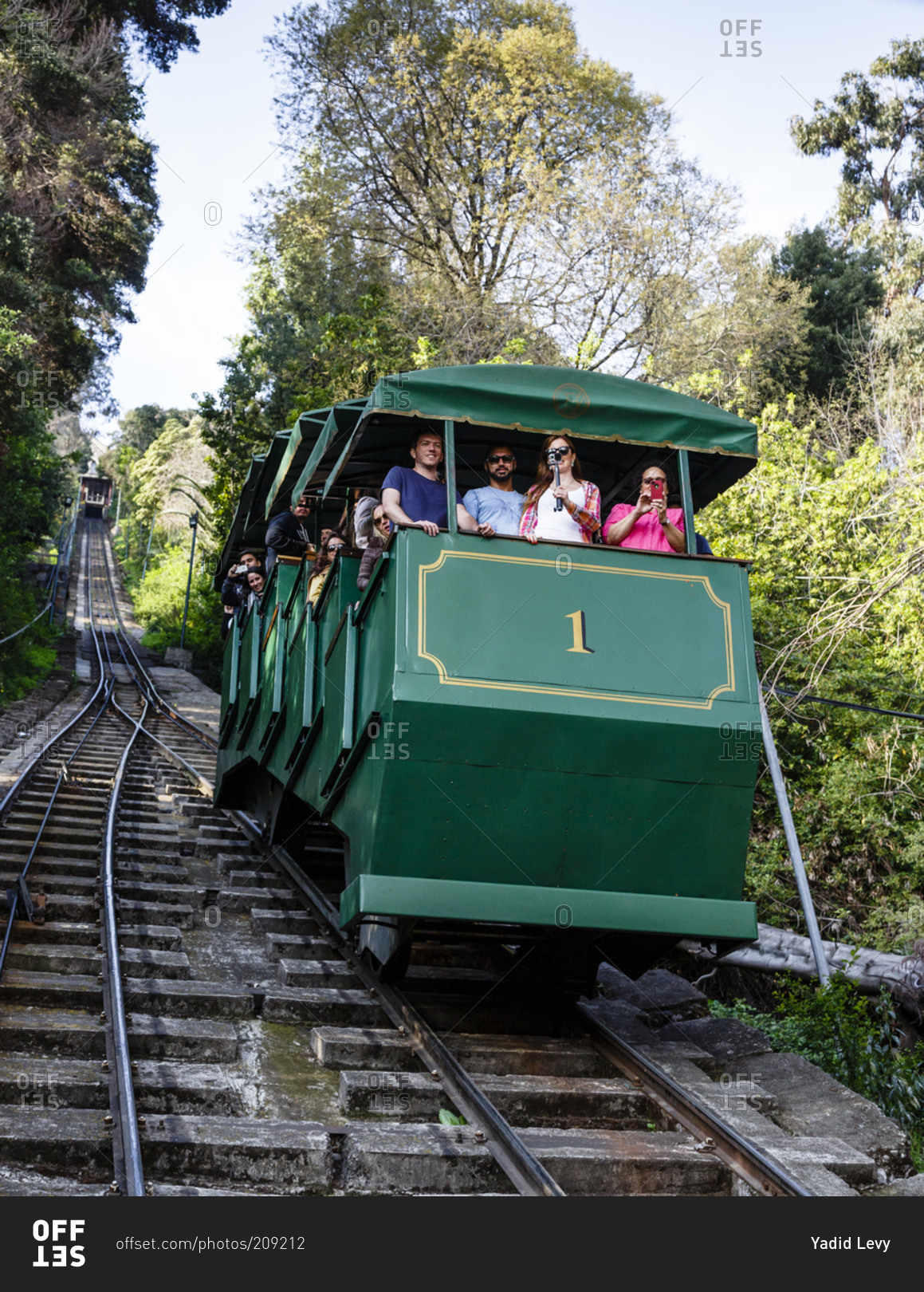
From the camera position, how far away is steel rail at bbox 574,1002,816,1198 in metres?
4.01

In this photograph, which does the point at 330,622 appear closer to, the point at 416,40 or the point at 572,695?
the point at 572,695

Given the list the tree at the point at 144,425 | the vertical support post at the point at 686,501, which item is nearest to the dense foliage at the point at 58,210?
the vertical support post at the point at 686,501

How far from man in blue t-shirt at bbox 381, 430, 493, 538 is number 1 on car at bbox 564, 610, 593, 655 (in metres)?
0.59

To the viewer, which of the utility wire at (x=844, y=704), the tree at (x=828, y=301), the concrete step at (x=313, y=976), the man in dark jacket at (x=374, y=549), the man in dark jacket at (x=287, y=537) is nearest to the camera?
the man in dark jacket at (x=374, y=549)

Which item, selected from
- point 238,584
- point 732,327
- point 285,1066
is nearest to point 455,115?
point 732,327

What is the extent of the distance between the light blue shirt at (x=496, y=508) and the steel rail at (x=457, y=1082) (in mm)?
2409

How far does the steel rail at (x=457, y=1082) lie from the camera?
12.6ft

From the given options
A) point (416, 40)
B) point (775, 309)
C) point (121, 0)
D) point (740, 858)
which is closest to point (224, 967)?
point (740, 858)

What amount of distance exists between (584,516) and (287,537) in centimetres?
407

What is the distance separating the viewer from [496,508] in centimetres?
595

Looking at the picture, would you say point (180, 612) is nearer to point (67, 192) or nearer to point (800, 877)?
point (67, 192)

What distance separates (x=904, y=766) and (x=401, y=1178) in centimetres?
1195

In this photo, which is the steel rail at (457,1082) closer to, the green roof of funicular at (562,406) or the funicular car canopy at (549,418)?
the funicular car canopy at (549,418)

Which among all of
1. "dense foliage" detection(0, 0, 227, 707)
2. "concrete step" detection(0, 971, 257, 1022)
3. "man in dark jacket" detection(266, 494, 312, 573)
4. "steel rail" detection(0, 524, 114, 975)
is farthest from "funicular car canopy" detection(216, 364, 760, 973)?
"dense foliage" detection(0, 0, 227, 707)
